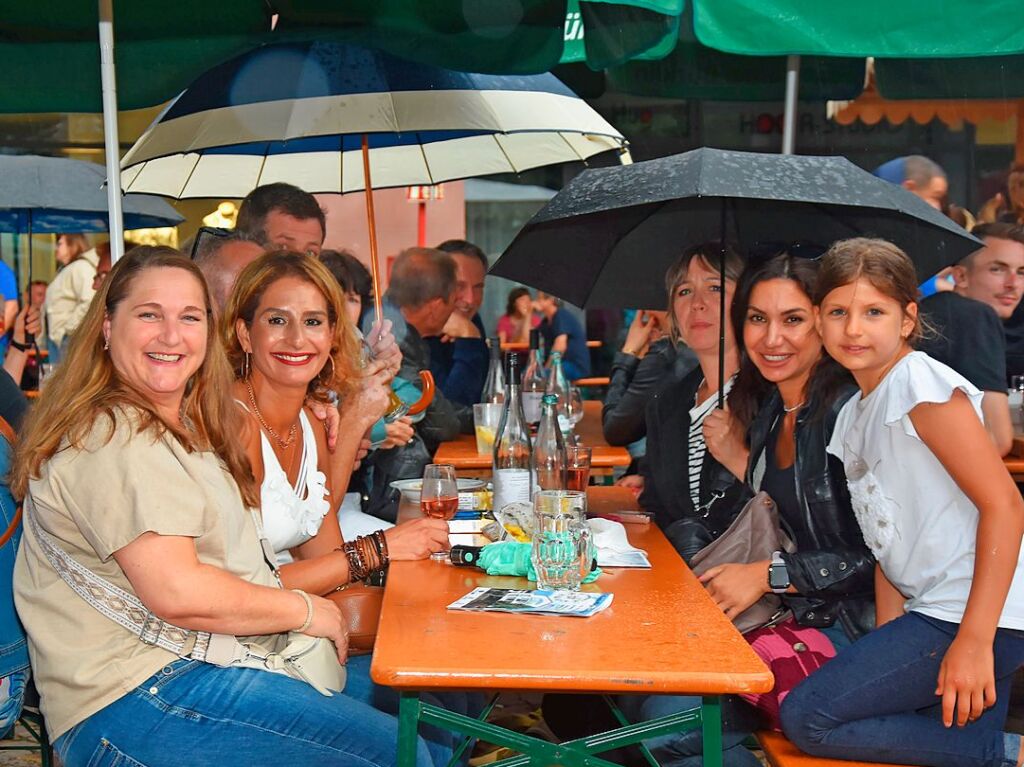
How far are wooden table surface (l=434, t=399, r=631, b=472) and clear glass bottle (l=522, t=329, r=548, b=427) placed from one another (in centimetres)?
24

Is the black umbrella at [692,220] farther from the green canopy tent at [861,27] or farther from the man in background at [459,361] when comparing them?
the man in background at [459,361]

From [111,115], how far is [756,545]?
2386mm

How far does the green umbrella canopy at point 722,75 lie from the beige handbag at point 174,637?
340 centimetres

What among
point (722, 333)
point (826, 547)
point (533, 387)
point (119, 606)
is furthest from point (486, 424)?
point (119, 606)

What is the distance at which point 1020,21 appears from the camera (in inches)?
146

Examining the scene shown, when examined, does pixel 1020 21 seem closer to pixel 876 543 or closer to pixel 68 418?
pixel 876 543

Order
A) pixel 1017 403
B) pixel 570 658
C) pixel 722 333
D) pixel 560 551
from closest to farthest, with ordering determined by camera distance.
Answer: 1. pixel 570 658
2. pixel 560 551
3. pixel 722 333
4. pixel 1017 403

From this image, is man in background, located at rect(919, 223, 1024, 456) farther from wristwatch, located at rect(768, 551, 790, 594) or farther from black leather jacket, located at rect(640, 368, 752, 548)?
wristwatch, located at rect(768, 551, 790, 594)

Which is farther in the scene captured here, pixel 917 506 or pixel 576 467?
pixel 576 467

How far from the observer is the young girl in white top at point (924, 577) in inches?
90.4

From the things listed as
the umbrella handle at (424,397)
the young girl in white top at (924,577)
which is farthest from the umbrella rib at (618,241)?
the young girl in white top at (924,577)

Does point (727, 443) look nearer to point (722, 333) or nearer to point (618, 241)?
point (722, 333)

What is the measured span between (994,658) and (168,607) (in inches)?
66.7

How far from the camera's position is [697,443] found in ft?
11.5
